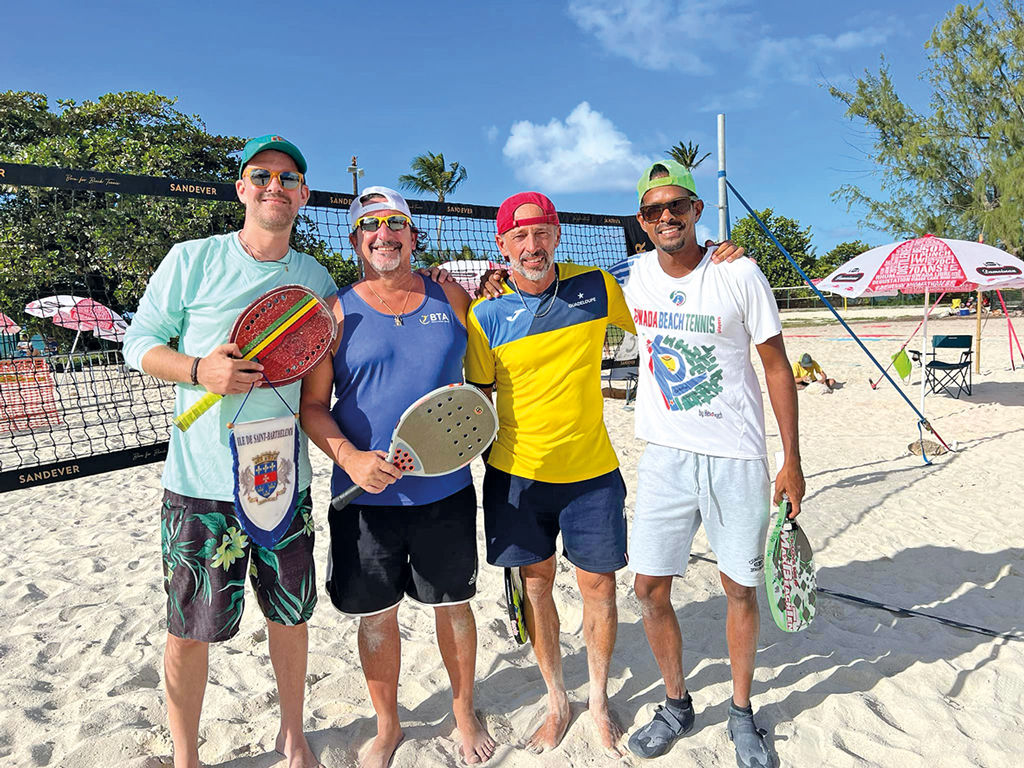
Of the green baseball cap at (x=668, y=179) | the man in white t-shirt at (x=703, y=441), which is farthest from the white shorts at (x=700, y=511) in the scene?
the green baseball cap at (x=668, y=179)

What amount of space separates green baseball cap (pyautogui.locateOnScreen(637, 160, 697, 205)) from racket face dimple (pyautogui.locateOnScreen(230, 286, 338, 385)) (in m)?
1.38

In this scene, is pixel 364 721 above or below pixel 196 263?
below

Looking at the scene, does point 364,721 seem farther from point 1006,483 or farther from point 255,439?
point 1006,483

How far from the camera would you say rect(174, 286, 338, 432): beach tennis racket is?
220cm

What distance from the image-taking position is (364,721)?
2.88 m

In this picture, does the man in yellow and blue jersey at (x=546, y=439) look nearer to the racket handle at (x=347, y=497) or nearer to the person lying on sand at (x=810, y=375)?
the racket handle at (x=347, y=497)

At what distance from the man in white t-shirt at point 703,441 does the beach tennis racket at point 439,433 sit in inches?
32.3

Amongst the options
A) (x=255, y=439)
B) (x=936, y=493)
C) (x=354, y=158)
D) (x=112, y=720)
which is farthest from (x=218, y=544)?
(x=354, y=158)

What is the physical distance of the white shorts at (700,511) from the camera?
2549 millimetres

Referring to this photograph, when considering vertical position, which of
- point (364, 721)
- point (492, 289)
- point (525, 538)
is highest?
point (492, 289)

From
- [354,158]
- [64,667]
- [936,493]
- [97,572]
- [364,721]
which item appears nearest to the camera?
[364,721]

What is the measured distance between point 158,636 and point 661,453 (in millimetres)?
2993

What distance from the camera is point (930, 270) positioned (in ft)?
28.9

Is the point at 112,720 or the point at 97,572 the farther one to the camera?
the point at 97,572
